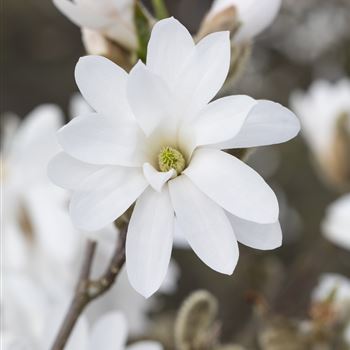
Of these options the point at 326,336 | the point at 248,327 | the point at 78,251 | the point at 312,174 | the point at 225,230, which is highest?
the point at 225,230

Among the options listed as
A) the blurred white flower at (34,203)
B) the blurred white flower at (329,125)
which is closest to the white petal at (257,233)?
the blurred white flower at (34,203)

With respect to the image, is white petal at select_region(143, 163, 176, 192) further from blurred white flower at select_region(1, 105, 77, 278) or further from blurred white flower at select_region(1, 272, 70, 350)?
blurred white flower at select_region(1, 105, 77, 278)

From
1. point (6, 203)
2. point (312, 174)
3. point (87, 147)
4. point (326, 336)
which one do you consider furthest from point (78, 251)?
point (312, 174)

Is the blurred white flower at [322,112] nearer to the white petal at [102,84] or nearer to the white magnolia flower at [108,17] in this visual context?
the white magnolia flower at [108,17]

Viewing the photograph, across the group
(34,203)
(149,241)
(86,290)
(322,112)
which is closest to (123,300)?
(34,203)

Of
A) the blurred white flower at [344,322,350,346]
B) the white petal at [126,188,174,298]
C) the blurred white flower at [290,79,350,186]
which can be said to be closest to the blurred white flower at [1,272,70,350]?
the white petal at [126,188,174,298]

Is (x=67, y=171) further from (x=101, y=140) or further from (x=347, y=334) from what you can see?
(x=347, y=334)

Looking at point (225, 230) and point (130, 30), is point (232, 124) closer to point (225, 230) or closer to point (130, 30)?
point (225, 230)
